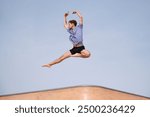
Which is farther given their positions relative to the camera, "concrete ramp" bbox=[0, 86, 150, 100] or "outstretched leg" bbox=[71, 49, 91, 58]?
"outstretched leg" bbox=[71, 49, 91, 58]

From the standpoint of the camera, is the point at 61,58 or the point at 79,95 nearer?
the point at 79,95

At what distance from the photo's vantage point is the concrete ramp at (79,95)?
11.8 feet

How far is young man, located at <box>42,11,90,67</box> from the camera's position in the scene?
12.5 ft

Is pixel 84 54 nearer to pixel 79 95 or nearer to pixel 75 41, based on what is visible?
pixel 75 41

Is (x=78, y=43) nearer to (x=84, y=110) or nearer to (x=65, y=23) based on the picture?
(x=65, y=23)

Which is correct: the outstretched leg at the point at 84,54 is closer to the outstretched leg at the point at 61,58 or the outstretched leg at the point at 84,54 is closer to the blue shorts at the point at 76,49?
the blue shorts at the point at 76,49

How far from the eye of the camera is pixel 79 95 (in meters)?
3.62

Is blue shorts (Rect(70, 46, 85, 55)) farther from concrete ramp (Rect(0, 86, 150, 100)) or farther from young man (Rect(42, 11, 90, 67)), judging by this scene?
concrete ramp (Rect(0, 86, 150, 100))

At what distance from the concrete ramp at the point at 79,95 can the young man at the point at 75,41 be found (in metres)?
0.47

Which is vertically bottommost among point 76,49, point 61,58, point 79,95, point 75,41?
point 79,95

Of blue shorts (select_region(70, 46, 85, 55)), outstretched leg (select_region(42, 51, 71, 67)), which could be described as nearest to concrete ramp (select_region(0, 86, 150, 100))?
outstretched leg (select_region(42, 51, 71, 67))

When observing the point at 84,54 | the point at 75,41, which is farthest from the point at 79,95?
the point at 75,41

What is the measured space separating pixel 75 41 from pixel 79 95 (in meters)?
0.83

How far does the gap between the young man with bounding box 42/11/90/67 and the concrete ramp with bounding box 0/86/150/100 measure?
0.47 m
